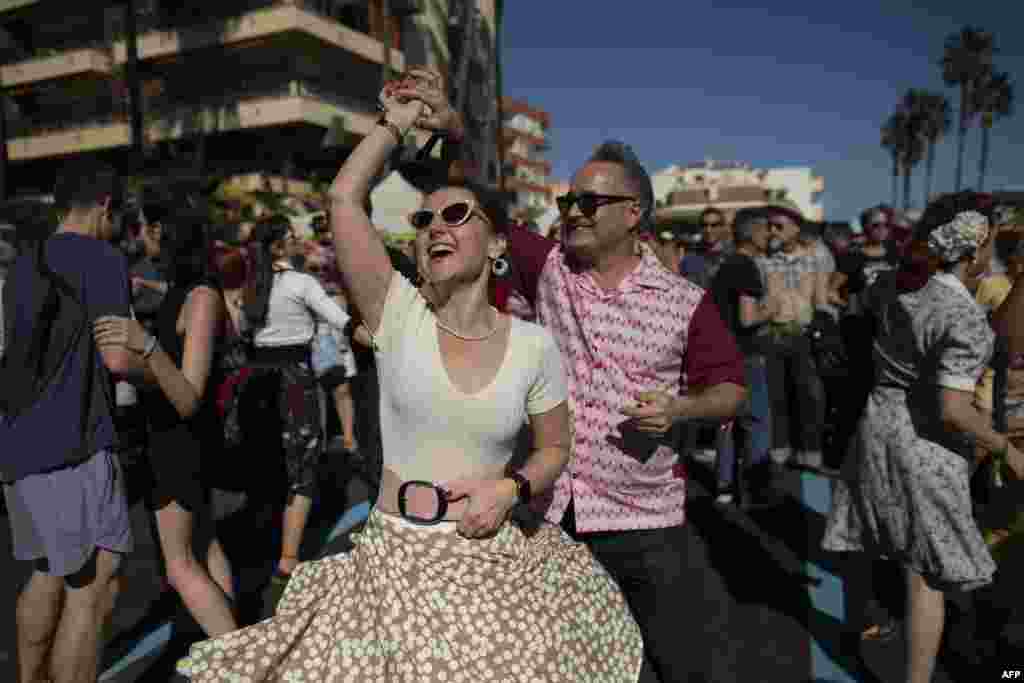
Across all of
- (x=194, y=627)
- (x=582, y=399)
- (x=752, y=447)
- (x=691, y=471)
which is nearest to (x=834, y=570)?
(x=752, y=447)

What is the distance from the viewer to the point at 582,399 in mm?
2369

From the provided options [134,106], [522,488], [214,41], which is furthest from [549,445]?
[214,41]

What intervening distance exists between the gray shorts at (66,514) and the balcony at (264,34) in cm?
3128

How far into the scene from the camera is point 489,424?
1774 mm

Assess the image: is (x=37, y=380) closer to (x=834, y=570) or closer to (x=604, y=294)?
(x=604, y=294)

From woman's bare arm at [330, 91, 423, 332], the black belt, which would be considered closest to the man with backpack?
woman's bare arm at [330, 91, 423, 332]

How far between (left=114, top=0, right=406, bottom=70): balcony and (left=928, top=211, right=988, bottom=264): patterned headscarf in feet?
103

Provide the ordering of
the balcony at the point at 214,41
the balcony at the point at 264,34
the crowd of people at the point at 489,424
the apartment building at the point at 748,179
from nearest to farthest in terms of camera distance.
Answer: the crowd of people at the point at 489,424 < the balcony at the point at 264,34 < the balcony at the point at 214,41 < the apartment building at the point at 748,179

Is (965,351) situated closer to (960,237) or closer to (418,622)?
(960,237)

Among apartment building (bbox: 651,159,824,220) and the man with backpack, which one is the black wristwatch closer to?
the man with backpack

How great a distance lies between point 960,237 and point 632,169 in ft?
4.50

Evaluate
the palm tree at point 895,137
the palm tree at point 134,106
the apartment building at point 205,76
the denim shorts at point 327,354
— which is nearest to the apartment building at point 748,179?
the palm tree at point 895,137

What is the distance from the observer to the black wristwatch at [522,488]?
5.70 feet

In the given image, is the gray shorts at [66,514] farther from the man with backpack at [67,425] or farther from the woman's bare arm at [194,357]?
the woman's bare arm at [194,357]
